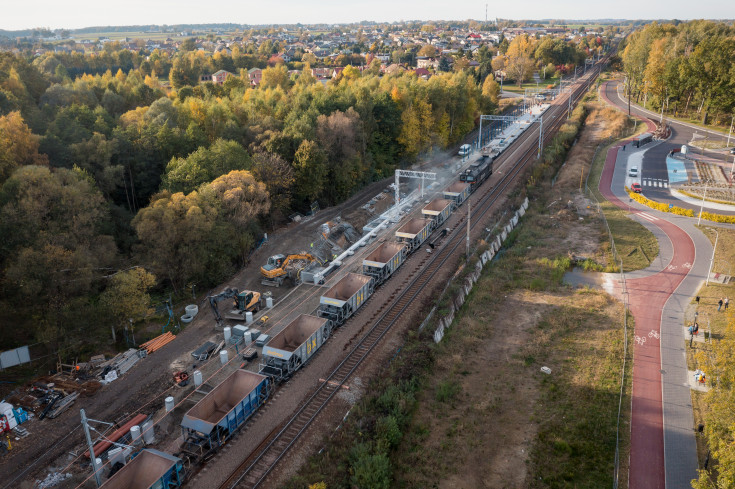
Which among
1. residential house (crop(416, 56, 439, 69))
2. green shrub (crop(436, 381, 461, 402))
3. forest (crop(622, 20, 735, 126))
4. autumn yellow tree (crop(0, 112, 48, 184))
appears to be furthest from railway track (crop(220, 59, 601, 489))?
residential house (crop(416, 56, 439, 69))

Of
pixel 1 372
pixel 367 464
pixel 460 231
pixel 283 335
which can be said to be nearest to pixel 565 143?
pixel 460 231

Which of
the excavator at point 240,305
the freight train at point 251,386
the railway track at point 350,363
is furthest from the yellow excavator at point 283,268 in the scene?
the railway track at point 350,363

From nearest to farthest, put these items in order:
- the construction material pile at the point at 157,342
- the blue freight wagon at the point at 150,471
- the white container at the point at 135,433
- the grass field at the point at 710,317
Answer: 1. the blue freight wagon at the point at 150,471
2. the white container at the point at 135,433
3. the grass field at the point at 710,317
4. the construction material pile at the point at 157,342

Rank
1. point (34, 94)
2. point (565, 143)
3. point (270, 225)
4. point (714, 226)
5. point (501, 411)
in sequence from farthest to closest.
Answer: point (565, 143), point (34, 94), point (270, 225), point (714, 226), point (501, 411)

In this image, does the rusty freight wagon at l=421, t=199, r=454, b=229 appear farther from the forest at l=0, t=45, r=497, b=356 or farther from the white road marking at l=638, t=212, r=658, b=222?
the white road marking at l=638, t=212, r=658, b=222

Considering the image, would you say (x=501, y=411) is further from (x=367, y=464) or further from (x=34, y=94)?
(x=34, y=94)

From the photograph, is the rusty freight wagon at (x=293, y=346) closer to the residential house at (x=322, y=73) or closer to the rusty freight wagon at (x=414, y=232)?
the rusty freight wagon at (x=414, y=232)
